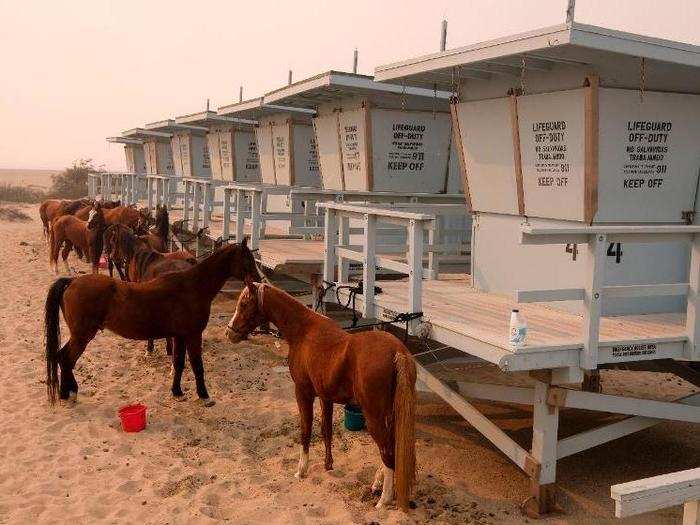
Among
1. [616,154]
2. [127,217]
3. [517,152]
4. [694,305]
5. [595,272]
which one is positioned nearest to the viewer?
[595,272]

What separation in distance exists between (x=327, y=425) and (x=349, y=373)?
3.15ft

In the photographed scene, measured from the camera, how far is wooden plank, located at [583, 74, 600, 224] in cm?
633

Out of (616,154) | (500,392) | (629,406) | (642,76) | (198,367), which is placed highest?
(642,76)

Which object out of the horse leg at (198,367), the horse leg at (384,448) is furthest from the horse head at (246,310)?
the horse leg at (198,367)

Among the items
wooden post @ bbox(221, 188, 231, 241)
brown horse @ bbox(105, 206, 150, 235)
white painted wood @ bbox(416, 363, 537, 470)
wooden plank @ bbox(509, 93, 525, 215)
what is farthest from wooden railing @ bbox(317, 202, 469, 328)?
brown horse @ bbox(105, 206, 150, 235)

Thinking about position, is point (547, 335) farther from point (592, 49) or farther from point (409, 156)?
point (409, 156)

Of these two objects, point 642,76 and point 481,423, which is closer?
point 642,76

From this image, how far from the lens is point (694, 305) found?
574 cm

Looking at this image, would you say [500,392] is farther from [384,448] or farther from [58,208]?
[58,208]

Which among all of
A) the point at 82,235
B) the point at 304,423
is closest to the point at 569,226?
the point at 304,423

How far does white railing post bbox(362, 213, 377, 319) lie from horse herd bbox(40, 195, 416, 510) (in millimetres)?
763

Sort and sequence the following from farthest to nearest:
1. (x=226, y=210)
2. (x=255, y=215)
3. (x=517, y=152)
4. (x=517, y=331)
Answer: (x=226, y=210) → (x=255, y=215) → (x=517, y=152) → (x=517, y=331)

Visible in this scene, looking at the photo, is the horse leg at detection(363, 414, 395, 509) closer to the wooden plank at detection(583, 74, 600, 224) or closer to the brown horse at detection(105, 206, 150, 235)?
the wooden plank at detection(583, 74, 600, 224)

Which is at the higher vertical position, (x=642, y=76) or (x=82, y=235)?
(x=642, y=76)
